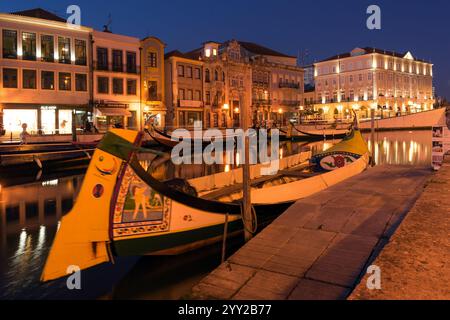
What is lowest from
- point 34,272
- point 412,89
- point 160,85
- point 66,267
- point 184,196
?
point 34,272

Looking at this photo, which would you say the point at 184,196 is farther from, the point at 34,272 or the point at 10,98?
the point at 10,98

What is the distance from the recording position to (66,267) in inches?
229

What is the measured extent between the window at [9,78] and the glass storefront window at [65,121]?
12.4ft

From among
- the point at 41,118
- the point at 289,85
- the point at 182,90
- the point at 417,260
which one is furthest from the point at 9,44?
the point at 289,85

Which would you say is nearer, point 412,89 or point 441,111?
point 441,111

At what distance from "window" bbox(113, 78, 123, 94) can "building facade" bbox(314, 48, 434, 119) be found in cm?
4205

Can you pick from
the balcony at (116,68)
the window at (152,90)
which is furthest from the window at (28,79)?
the window at (152,90)

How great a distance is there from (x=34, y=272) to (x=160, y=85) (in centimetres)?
3318

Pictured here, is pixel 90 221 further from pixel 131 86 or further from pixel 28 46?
pixel 131 86

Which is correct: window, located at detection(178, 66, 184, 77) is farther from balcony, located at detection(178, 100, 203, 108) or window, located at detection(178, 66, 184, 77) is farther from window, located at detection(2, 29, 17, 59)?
window, located at detection(2, 29, 17, 59)

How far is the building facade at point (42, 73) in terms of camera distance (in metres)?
29.7

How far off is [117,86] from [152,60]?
4787 millimetres

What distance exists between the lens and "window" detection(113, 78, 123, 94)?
117ft
